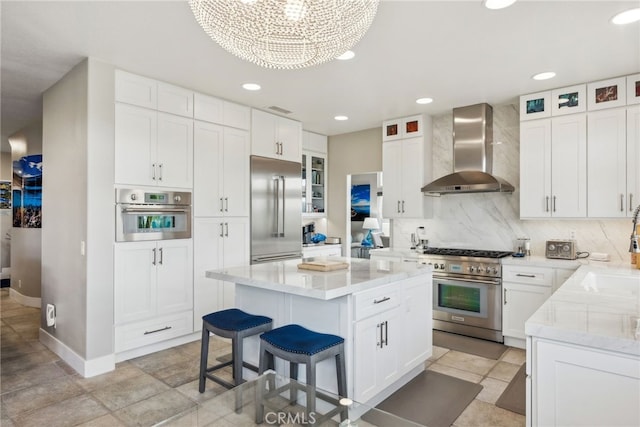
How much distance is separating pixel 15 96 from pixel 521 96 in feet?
17.7

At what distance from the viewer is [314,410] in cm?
171

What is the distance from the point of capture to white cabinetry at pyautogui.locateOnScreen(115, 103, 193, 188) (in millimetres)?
3275

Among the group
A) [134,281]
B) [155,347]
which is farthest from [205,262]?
[155,347]

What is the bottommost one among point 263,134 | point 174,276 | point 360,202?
point 174,276

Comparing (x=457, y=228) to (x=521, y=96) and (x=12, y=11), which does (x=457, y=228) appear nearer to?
(x=521, y=96)

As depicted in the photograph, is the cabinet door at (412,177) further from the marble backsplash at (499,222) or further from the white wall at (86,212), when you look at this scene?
the white wall at (86,212)

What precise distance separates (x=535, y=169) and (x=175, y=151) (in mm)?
3674

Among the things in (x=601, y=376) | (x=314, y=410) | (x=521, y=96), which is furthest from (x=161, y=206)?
(x=521, y=96)

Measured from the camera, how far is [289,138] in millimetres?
4949

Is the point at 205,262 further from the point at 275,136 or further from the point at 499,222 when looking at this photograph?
the point at 499,222

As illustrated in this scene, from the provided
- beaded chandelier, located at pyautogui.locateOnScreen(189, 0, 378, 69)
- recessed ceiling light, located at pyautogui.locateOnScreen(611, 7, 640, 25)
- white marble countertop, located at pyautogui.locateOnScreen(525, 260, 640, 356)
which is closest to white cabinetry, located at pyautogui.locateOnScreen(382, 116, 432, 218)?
recessed ceiling light, located at pyautogui.locateOnScreen(611, 7, 640, 25)

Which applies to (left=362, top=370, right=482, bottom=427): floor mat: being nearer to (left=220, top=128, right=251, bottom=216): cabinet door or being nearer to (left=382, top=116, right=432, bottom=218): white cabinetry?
(left=382, top=116, right=432, bottom=218): white cabinetry

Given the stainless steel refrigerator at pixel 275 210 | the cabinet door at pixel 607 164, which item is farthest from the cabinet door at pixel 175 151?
the cabinet door at pixel 607 164

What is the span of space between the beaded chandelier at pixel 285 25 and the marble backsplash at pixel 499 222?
3290 mm
